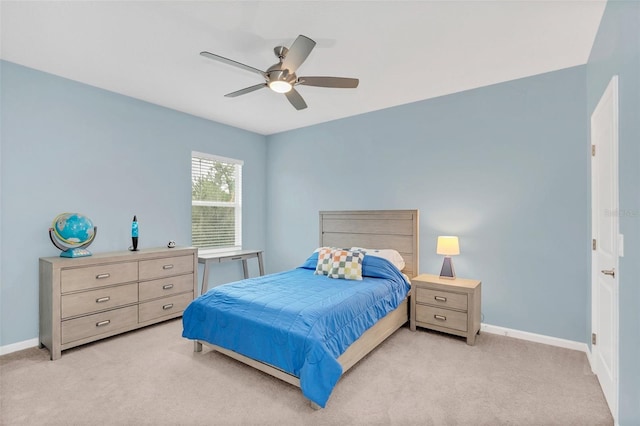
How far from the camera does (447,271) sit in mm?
3436

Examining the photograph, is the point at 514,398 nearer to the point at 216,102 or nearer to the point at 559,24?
the point at 559,24

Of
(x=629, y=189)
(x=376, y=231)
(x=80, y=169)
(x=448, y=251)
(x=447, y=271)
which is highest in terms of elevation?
(x=80, y=169)

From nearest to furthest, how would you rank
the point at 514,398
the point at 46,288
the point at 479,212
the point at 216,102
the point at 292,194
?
the point at 514,398 → the point at 46,288 → the point at 479,212 → the point at 216,102 → the point at 292,194

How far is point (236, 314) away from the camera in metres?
2.49

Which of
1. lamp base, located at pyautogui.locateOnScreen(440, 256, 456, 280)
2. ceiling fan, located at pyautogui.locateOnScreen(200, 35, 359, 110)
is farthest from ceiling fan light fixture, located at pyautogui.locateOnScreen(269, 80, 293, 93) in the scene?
lamp base, located at pyautogui.locateOnScreen(440, 256, 456, 280)

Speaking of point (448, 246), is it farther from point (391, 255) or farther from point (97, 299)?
point (97, 299)

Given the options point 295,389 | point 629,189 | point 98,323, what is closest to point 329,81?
point 629,189

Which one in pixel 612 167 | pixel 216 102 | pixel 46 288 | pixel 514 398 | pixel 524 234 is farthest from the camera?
pixel 216 102

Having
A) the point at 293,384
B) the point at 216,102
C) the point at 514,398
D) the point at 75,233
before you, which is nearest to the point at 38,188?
the point at 75,233

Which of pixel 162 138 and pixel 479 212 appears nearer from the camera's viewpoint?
pixel 479 212

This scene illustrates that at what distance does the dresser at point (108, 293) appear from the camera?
2779 mm

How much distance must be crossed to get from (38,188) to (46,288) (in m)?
0.97

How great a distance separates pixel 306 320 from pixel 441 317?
68.5 inches

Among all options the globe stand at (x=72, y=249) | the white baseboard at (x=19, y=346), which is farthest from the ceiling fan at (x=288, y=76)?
the white baseboard at (x=19, y=346)
